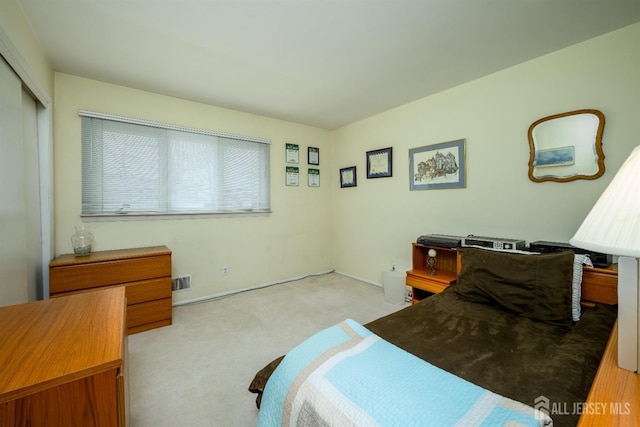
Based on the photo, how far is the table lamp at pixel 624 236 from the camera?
0.64 metres

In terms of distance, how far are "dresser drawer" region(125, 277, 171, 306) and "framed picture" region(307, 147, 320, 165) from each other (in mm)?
2612

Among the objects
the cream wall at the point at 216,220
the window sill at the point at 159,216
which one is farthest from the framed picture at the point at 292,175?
the window sill at the point at 159,216

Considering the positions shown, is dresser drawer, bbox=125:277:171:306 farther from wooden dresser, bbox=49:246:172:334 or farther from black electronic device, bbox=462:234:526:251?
black electronic device, bbox=462:234:526:251

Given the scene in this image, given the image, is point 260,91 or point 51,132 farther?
point 260,91

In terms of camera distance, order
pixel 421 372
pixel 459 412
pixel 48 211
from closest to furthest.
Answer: pixel 459 412 → pixel 421 372 → pixel 48 211

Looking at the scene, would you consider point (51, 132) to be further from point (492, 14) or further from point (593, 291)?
point (593, 291)

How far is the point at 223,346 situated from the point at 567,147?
3345 mm

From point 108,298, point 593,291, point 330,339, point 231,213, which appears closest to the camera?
point 330,339

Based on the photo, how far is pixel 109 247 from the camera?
267 centimetres

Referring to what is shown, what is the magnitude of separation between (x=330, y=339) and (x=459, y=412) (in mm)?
554

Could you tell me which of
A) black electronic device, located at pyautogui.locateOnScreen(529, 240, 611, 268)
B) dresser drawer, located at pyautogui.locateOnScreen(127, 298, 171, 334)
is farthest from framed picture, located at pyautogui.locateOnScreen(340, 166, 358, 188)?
dresser drawer, located at pyautogui.locateOnScreen(127, 298, 171, 334)

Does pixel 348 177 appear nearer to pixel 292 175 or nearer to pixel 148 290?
pixel 292 175

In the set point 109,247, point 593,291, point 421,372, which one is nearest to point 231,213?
point 109,247

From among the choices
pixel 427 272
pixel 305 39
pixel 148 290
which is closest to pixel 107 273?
pixel 148 290
